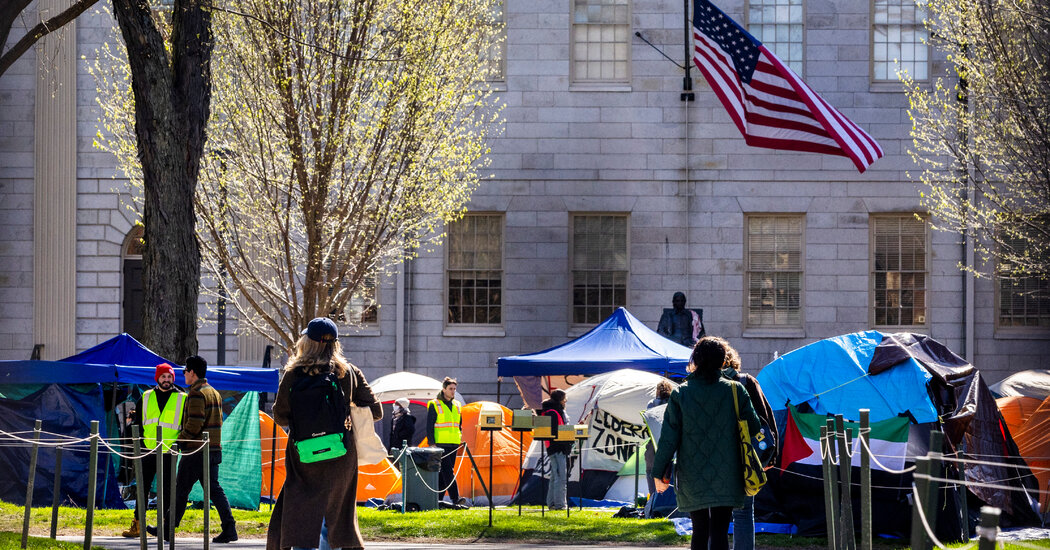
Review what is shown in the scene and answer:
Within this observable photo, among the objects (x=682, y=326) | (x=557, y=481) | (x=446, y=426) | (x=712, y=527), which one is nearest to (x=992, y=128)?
(x=682, y=326)

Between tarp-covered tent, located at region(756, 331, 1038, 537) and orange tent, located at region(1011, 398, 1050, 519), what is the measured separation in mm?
440

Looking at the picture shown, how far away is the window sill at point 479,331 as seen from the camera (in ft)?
77.8

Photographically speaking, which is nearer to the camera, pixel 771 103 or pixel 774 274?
pixel 771 103

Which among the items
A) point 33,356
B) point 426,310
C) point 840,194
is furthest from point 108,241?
point 840,194

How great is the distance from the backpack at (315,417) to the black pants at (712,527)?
254cm

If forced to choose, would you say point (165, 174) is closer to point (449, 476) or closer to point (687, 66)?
point (449, 476)

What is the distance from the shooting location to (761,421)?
9.02 meters

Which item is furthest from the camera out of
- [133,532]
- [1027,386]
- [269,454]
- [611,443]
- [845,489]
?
[611,443]

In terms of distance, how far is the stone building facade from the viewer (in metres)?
23.7

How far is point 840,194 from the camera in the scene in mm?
23781

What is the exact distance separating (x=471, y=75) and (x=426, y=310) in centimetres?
508

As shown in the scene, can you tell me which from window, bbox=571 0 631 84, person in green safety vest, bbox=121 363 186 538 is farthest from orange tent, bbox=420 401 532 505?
window, bbox=571 0 631 84

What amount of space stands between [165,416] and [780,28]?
1549 centimetres

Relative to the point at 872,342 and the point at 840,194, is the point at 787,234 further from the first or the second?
the point at 872,342
